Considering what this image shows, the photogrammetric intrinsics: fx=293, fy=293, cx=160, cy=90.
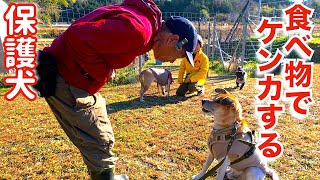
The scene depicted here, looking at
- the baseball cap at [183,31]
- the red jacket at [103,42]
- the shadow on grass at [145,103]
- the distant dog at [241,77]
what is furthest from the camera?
the distant dog at [241,77]

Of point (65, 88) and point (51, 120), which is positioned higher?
point (65, 88)

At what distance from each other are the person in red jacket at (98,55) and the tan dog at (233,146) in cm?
95

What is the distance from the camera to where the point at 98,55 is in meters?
1.69

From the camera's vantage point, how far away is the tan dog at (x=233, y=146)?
7.97ft

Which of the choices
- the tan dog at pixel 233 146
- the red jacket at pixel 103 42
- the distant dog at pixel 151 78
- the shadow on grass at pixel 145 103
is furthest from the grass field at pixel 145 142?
the red jacket at pixel 103 42

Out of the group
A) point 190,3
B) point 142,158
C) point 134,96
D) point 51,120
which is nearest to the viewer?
point 142,158

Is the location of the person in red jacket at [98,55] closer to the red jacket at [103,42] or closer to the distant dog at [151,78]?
the red jacket at [103,42]

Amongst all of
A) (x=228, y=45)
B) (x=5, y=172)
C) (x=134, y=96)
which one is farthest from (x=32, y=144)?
(x=228, y=45)

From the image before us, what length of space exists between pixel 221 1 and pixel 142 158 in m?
24.9

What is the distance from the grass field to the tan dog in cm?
50

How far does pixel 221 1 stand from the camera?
85.0 feet

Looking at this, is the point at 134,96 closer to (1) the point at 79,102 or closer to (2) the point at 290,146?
(2) the point at 290,146

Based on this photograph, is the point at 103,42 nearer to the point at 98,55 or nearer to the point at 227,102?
the point at 98,55

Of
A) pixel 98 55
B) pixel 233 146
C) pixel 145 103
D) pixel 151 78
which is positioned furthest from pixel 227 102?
pixel 151 78
